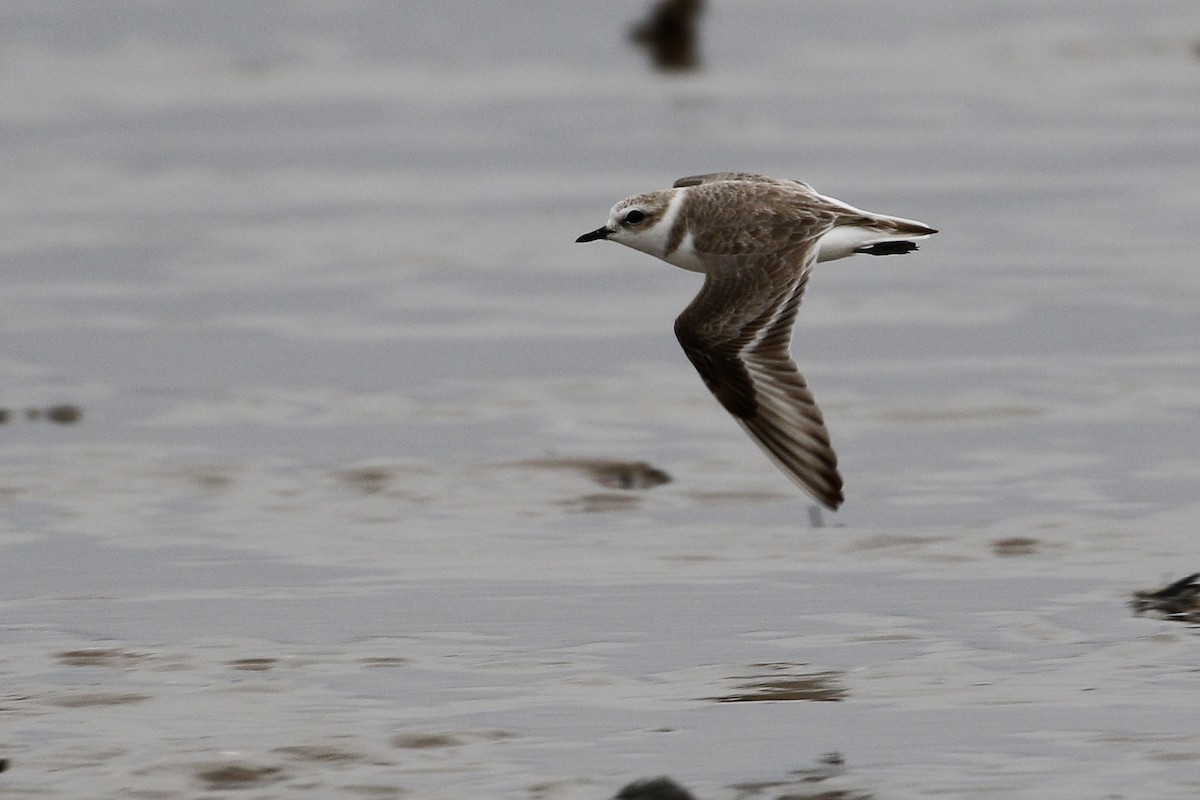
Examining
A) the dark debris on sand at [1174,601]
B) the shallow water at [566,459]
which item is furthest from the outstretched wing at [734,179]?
the dark debris on sand at [1174,601]

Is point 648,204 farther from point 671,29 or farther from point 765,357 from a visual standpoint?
point 671,29

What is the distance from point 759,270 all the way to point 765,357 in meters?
0.43

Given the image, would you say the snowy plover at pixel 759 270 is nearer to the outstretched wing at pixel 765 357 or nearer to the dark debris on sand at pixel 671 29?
the outstretched wing at pixel 765 357

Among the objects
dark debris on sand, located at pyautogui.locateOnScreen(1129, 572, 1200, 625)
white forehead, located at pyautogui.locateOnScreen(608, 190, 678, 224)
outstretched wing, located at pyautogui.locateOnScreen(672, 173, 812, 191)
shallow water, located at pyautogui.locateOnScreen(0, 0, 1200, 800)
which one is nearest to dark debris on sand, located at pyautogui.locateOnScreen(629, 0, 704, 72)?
shallow water, located at pyautogui.locateOnScreen(0, 0, 1200, 800)

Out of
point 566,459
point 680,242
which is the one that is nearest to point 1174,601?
point 680,242

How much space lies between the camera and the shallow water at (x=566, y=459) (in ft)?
25.3

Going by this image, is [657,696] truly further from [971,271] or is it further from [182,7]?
[182,7]

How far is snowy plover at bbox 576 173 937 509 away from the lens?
941 centimetres

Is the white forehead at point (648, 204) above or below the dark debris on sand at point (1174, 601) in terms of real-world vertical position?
above

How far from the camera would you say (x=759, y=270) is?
32.2 ft

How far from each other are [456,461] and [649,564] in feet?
6.73

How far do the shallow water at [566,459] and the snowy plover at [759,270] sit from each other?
602 mm

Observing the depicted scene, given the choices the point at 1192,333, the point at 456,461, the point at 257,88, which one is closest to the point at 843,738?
the point at 456,461

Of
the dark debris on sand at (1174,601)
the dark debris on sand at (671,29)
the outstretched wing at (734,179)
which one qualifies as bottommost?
the dark debris on sand at (1174,601)
